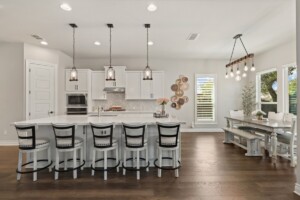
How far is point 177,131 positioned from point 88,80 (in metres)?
4.59

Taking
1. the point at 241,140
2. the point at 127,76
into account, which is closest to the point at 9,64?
the point at 127,76

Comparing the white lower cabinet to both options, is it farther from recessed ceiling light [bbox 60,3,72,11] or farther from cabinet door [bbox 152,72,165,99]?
recessed ceiling light [bbox 60,3,72,11]

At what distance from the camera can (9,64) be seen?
5480mm

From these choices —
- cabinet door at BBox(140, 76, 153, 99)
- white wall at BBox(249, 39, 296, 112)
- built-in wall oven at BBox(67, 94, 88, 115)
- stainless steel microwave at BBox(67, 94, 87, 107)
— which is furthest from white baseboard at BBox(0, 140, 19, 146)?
white wall at BBox(249, 39, 296, 112)

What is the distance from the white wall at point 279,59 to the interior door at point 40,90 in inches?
281

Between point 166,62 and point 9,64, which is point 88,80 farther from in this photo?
point 166,62

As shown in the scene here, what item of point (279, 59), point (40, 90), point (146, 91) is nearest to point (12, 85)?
point (40, 90)

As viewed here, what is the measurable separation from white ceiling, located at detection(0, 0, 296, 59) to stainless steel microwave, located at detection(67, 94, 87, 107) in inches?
64.4

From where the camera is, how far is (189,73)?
7848 mm

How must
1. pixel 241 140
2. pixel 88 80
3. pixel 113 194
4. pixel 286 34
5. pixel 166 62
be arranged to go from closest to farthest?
pixel 113 194 < pixel 286 34 < pixel 241 140 < pixel 88 80 < pixel 166 62

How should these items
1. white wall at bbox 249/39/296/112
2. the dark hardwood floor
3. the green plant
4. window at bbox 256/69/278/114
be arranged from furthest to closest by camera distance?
the green plant
window at bbox 256/69/278/114
white wall at bbox 249/39/296/112
the dark hardwood floor

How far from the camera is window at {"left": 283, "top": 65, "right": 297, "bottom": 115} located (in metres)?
5.51

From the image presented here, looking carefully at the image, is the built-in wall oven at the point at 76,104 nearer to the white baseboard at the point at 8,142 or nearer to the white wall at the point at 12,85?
the white wall at the point at 12,85

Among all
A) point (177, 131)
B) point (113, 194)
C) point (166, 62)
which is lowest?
point (113, 194)
